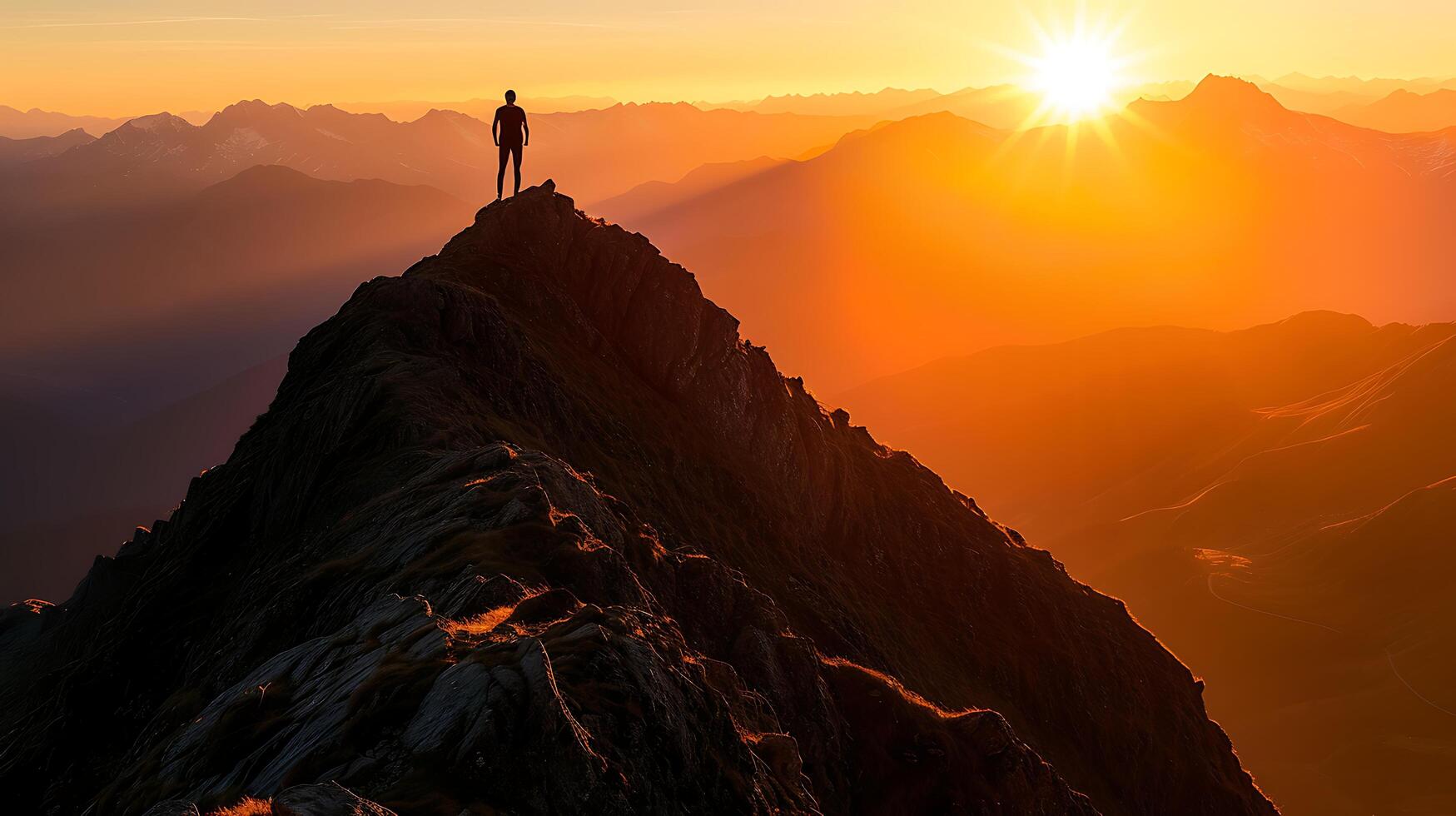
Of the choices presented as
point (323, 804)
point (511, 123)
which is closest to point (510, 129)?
point (511, 123)

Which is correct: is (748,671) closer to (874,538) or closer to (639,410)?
(639,410)

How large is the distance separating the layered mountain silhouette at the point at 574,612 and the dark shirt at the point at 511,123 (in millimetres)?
8599

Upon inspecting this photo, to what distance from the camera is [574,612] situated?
24.5 m

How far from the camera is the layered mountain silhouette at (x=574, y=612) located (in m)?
19.3

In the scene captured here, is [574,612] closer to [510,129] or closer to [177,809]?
[177,809]

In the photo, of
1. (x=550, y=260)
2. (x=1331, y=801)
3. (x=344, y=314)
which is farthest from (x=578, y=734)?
(x=1331, y=801)

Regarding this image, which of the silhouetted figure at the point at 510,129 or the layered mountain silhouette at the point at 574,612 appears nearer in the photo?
the layered mountain silhouette at the point at 574,612

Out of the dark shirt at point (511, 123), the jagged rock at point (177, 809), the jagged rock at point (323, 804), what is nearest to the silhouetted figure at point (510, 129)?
the dark shirt at point (511, 123)

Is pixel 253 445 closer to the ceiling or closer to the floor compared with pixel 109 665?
closer to the ceiling

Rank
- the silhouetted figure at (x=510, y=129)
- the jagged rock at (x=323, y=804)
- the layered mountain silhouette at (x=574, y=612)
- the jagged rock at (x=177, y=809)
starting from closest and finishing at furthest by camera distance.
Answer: the jagged rock at (x=177, y=809) < the jagged rock at (x=323, y=804) < the layered mountain silhouette at (x=574, y=612) < the silhouetted figure at (x=510, y=129)

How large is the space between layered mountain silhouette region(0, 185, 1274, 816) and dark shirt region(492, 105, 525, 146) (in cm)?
860

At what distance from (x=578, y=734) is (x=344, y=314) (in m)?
Result: 41.0

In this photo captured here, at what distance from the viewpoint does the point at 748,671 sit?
36531 millimetres

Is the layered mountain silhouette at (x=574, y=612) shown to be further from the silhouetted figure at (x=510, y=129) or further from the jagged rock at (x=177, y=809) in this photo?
the silhouetted figure at (x=510, y=129)
